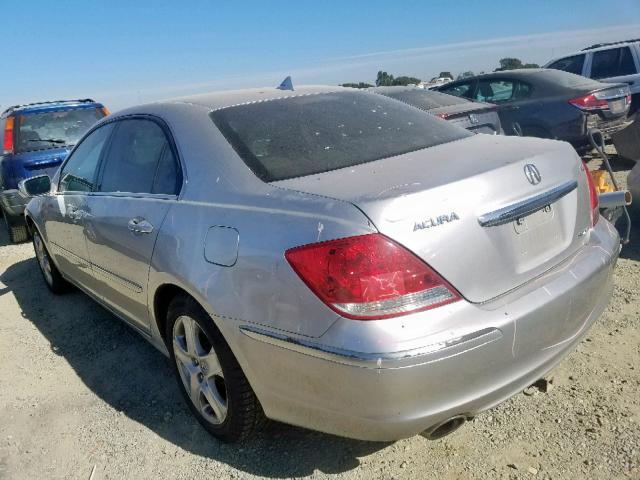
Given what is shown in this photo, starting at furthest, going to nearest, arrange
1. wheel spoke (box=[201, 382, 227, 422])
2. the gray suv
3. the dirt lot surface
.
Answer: the gray suv → wheel spoke (box=[201, 382, 227, 422]) → the dirt lot surface

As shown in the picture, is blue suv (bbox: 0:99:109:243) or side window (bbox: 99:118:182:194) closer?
side window (bbox: 99:118:182:194)

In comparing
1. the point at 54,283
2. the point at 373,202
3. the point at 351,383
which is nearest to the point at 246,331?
the point at 351,383

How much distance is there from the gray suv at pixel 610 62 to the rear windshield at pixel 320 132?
7771mm

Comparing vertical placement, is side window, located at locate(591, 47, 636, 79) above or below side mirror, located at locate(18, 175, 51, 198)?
below

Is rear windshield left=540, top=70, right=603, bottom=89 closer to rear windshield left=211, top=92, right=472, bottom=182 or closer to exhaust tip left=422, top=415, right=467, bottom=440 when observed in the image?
rear windshield left=211, top=92, right=472, bottom=182

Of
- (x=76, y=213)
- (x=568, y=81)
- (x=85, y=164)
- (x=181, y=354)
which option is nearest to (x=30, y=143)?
(x=85, y=164)

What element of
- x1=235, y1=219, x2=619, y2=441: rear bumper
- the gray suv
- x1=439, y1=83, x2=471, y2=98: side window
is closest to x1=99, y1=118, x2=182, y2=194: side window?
x1=235, y1=219, x2=619, y2=441: rear bumper

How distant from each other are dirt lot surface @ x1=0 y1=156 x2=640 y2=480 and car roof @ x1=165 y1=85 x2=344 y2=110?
1561mm

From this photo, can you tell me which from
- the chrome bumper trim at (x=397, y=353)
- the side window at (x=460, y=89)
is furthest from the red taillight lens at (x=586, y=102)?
the chrome bumper trim at (x=397, y=353)

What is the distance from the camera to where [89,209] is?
336 cm

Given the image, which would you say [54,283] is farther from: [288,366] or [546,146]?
[546,146]

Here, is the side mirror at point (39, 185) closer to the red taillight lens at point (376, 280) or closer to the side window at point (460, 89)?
the red taillight lens at point (376, 280)

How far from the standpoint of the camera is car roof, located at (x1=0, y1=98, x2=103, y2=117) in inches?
282

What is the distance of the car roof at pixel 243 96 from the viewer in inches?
111
